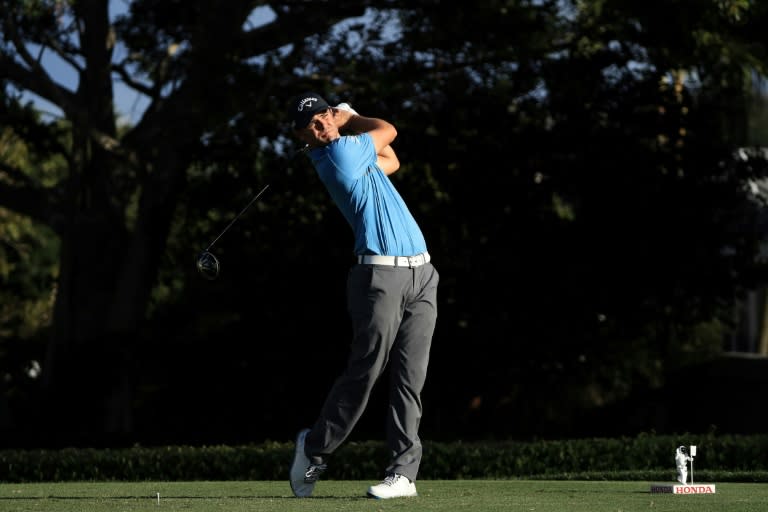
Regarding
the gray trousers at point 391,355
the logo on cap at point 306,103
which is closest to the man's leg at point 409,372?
→ the gray trousers at point 391,355

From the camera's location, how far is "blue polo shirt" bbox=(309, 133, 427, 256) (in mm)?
6398

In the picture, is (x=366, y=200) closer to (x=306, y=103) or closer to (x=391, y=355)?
(x=306, y=103)

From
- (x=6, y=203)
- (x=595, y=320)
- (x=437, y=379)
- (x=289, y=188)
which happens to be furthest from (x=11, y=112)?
(x=595, y=320)

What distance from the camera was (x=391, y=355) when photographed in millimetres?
6652

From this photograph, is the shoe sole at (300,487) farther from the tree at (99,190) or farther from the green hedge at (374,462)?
the tree at (99,190)

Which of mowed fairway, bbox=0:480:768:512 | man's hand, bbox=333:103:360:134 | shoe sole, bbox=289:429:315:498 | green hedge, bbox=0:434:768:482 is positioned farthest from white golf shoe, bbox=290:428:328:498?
green hedge, bbox=0:434:768:482

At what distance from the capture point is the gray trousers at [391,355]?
20.9ft

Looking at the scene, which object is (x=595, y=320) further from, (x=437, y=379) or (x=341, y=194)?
(x=341, y=194)

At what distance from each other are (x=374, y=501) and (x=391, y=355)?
0.78 metres

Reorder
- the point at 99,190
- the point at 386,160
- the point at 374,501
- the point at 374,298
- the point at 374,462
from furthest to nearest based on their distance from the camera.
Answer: the point at 99,190 < the point at 374,462 < the point at 386,160 < the point at 374,298 < the point at 374,501

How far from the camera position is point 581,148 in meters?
17.6

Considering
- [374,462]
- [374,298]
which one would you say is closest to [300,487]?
[374,298]

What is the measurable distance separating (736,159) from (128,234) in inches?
334

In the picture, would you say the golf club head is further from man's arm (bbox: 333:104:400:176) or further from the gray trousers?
man's arm (bbox: 333:104:400:176)
